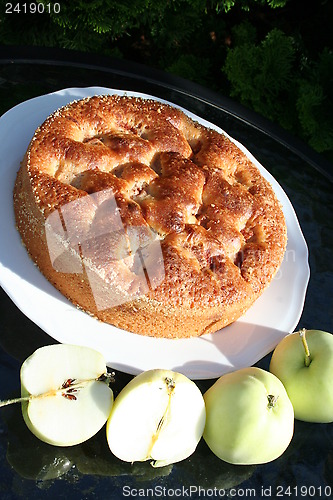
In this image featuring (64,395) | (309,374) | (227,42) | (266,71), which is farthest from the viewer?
(227,42)

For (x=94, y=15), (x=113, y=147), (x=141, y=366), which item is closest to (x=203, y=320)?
(x=141, y=366)

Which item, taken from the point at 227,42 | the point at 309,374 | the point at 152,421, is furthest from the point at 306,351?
the point at 227,42

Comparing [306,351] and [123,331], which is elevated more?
[306,351]

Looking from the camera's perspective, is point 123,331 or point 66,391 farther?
point 123,331

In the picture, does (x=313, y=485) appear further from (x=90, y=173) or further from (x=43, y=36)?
(x=43, y=36)

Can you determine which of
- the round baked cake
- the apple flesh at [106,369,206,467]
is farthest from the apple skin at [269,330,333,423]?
the apple flesh at [106,369,206,467]

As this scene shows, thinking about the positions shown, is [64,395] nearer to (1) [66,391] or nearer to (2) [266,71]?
(1) [66,391]
